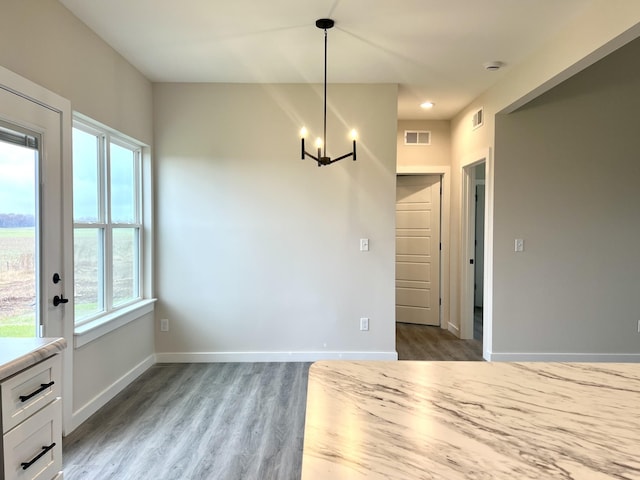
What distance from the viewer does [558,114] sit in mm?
3775

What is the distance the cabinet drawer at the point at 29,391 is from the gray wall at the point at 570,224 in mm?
3533

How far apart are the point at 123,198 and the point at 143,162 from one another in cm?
48

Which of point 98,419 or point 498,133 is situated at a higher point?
point 498,133

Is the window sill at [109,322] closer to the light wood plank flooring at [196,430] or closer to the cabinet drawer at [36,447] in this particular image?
the light wood plank flooring at [196,430]

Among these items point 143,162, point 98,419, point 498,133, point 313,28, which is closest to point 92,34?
point 143,162

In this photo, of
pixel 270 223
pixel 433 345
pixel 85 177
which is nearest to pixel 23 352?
pixel 85 177

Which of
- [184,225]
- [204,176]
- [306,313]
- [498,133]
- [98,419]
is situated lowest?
[98,419]

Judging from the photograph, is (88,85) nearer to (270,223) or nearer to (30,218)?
(30,218)

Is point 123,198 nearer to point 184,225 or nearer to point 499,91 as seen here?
point 184,225

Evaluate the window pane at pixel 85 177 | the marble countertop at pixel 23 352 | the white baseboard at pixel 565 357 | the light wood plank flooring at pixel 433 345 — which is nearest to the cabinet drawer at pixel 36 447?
the marble countertop at pixel 23 352

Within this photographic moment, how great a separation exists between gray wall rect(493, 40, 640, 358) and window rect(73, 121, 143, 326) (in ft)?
11.1

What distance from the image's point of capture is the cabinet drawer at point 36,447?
4.42 feet

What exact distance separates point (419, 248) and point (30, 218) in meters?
4.34

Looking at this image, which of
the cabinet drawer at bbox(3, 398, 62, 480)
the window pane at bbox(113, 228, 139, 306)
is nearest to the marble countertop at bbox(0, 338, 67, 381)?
the cabinet drawer at bbox(3, 398, 62, 480)
